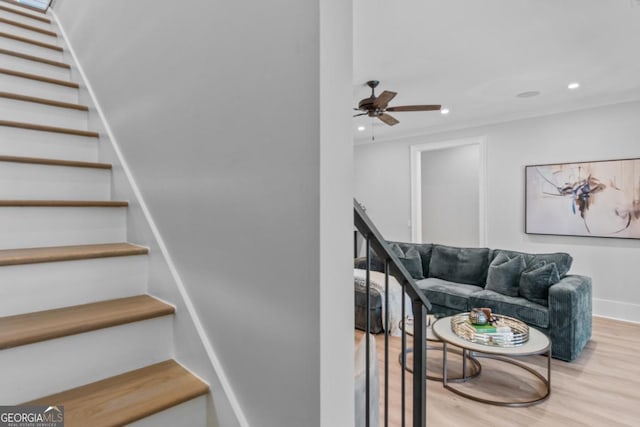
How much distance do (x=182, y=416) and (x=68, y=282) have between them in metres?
0.67

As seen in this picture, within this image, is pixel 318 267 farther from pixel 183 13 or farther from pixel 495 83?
pixel 495 83

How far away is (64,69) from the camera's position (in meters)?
2.51

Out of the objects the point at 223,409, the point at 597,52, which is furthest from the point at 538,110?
the point at 223,409

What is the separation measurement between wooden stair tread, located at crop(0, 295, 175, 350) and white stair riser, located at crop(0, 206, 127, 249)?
0.38 m

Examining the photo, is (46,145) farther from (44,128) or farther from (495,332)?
(495,332)

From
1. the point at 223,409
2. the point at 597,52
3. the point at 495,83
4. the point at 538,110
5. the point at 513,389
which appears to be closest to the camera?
the point at 223,409

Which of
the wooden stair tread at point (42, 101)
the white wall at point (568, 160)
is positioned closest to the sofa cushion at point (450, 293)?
the white wall at point (568, 160)

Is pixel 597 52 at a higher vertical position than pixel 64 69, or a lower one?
higher

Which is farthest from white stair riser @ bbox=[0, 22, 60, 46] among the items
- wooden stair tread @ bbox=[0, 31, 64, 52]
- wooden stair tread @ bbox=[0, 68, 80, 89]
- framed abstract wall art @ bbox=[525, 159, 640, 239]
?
framed abstract wall art @ bbox=[525, 159, 640, 239]

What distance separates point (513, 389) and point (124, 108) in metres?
3.21

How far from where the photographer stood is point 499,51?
310cm

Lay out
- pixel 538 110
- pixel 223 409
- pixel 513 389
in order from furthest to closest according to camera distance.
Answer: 1. pixel 538 110
2. pixel 513 389
3. pixel 223 409

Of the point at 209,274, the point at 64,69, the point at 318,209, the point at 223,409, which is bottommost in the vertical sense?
the point at 223,409

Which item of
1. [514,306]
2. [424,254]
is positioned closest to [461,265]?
[424,254]
